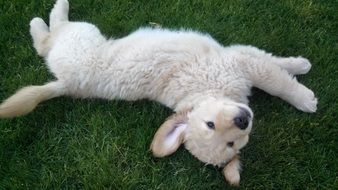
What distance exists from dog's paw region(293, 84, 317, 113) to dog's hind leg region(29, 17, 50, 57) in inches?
81.7

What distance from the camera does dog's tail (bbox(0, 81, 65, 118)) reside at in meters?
3.79

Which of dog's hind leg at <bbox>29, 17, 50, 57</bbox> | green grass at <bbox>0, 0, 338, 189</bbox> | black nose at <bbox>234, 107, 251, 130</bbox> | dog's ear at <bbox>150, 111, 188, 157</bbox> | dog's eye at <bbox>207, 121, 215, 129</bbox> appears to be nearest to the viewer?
black nose at <bbox>234, 107, 251, 130</bbox>

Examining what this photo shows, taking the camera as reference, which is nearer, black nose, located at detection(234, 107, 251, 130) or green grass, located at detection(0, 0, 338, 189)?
black nose, located at detection(234, 107, 251, 130)

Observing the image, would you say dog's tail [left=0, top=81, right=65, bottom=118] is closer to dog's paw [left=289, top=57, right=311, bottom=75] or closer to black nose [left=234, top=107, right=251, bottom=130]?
black nose [left=234, top=107, right=251, bottom=130]

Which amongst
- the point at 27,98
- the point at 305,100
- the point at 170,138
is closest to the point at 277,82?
the point at 305,100

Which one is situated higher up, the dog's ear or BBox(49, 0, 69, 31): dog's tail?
BBox(49, 0, 69, 31): dog's tail

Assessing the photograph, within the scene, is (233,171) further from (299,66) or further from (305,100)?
(299,66)

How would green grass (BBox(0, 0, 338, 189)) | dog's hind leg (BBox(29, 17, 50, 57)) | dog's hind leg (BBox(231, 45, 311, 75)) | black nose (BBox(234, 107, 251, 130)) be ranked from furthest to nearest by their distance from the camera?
dog's hind leg (BBox(29, 17, 50, 57)) → dog's hind leg (BBox(231, 45, 311, 75)) → green grass (BBox(0, 0, 338, 189)) → black nose (BBox(234, 107, 251, 130))

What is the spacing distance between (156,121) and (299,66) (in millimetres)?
1209

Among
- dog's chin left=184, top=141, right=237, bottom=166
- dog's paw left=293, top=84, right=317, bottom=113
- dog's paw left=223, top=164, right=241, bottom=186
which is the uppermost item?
dog's paw left=293, top=84, right=317, bottom=113

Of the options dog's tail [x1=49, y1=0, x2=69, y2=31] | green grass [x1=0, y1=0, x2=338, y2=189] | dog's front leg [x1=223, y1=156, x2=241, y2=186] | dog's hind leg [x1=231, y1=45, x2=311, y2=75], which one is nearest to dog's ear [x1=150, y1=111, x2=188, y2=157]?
green grass [x1=0, y1=0, x2=338, y2=189]

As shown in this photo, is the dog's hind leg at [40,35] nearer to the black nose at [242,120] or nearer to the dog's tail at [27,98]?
the dog's tail at [27,98]

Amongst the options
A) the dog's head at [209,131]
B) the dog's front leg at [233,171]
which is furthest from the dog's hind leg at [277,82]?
the dog's front leg at [233,171]

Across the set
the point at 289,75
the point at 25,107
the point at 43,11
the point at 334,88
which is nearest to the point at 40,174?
the point at 25,107
